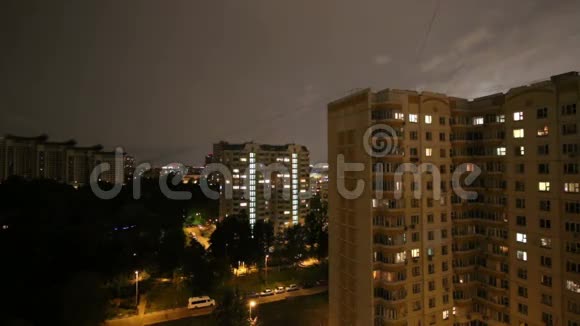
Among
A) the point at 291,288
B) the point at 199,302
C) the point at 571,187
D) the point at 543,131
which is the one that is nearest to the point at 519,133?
the point at 543,131

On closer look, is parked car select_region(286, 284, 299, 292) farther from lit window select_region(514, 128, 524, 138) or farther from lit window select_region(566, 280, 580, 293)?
lit window select_region(514, 128, 524, 138)

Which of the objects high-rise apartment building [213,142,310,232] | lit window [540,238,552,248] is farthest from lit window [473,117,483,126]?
high-rise apartment building [213,142,310,232]

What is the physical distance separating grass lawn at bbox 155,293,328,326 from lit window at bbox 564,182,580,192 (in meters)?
14.3

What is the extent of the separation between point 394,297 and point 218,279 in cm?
1467

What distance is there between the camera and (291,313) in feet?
69.6

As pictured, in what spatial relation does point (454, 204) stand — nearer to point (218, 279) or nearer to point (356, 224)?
point (356, 224)

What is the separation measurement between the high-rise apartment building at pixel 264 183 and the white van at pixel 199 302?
21.6 m

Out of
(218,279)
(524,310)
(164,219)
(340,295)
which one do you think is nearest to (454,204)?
(524,310)

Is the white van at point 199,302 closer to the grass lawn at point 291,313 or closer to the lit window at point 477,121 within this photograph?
the grass lawn at point 291,313

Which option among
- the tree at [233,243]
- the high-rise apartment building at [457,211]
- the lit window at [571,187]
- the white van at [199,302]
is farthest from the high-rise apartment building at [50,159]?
the lit window at [571,187]

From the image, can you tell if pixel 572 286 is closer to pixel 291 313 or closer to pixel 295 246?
pixel 291 313

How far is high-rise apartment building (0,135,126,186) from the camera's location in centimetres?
5628

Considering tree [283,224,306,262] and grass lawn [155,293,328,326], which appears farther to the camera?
tree [283,224,306,262]

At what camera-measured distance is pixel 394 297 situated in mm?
13969
